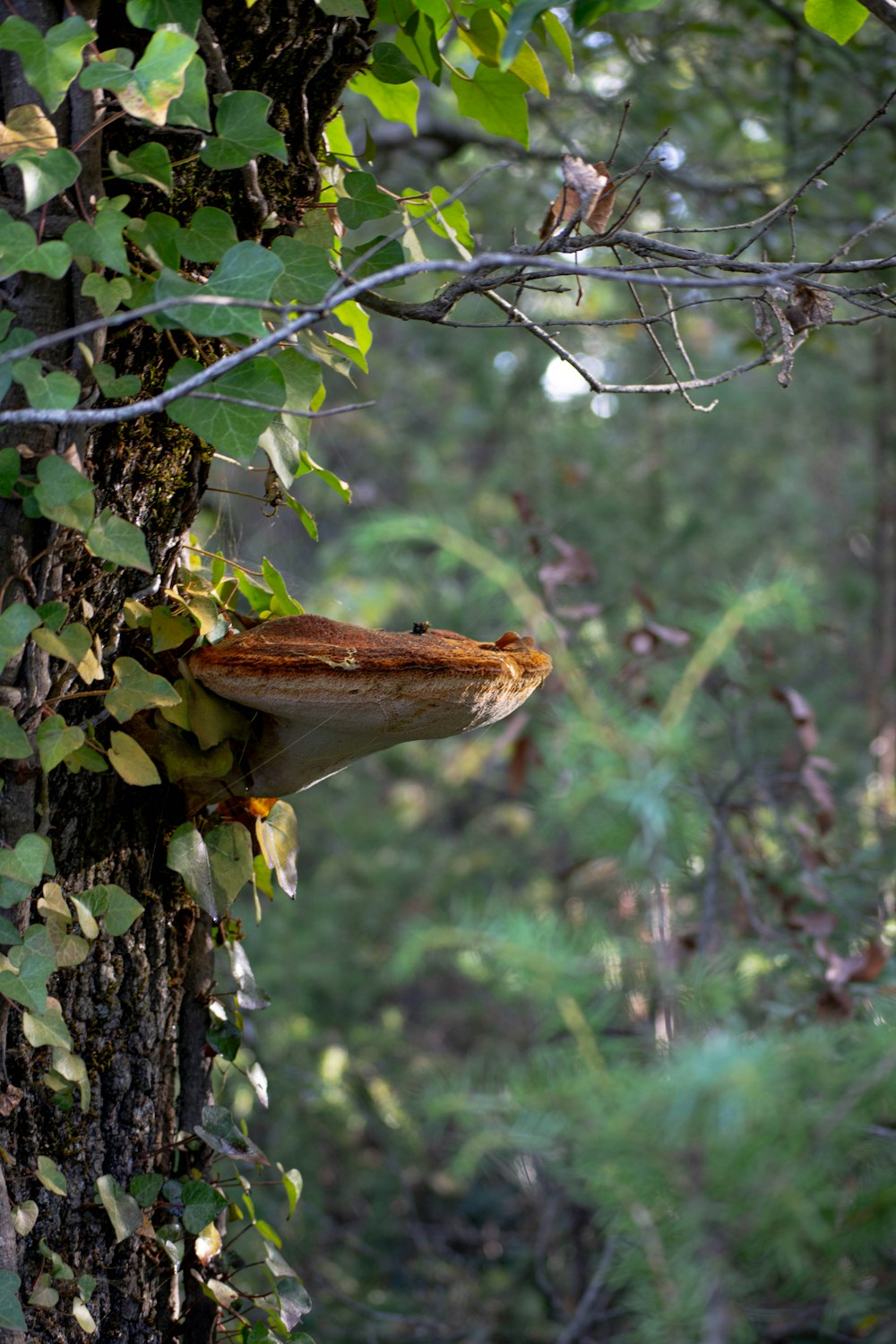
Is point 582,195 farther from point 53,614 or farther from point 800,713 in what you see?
point 800,713

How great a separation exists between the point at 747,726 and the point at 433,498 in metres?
1.99

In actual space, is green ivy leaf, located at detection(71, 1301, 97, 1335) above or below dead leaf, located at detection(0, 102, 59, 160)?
below

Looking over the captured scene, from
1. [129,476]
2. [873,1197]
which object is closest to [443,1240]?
[873,1197]

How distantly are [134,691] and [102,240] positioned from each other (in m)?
0.29

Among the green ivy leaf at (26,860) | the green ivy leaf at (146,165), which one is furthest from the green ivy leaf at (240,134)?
the green ivy leaf at (26,860)

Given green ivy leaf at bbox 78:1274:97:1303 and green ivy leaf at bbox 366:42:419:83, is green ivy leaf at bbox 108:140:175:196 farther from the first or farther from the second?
green ivy leaf at bbox 78:1274:97:1303

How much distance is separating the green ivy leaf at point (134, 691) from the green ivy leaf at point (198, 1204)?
41 cm

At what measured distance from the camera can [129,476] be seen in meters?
0.79

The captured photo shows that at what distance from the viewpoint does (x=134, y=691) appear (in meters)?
0.74

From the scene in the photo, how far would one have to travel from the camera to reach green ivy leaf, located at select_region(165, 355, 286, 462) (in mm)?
696

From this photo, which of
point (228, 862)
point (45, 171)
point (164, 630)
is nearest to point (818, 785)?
point (228, 862)

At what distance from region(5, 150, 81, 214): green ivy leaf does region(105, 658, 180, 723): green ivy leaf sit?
0.96ft

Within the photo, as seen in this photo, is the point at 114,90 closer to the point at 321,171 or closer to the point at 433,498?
the point at 321,171

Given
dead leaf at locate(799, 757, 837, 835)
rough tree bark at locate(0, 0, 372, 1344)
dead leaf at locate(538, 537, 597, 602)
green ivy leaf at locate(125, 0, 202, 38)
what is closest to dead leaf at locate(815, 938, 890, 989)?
dead leaf at locate(799, 757, 837, 835)
